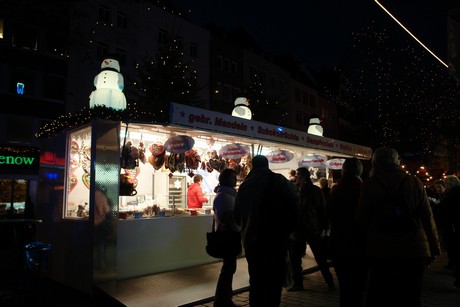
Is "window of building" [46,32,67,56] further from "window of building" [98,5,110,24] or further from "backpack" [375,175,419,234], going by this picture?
"backpack" [375,175,419,234]

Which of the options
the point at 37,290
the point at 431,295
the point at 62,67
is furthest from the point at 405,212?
the point at 62,67

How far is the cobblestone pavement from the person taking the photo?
5.81 meters

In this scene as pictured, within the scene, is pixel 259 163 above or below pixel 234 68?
below

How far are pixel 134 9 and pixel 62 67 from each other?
6732 mm

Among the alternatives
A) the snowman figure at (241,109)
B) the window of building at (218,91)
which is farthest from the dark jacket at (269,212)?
the window of building at (218,91)

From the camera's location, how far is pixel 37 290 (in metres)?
5.57

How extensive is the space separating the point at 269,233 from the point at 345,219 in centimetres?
101

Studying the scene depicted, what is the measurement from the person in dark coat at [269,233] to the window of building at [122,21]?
25.8 m

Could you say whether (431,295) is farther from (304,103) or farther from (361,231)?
(304,103)

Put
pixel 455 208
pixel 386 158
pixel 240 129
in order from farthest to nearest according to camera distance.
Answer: pixel 240 129, pixel 455 208, pixel 386 158

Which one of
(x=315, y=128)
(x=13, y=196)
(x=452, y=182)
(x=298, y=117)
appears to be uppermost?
(x=298, y=117)

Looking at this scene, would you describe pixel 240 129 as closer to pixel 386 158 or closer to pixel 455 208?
pixel 455 208

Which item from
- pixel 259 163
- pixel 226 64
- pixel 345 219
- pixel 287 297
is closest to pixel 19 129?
pixel 226 64

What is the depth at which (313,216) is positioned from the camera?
6.46 m
